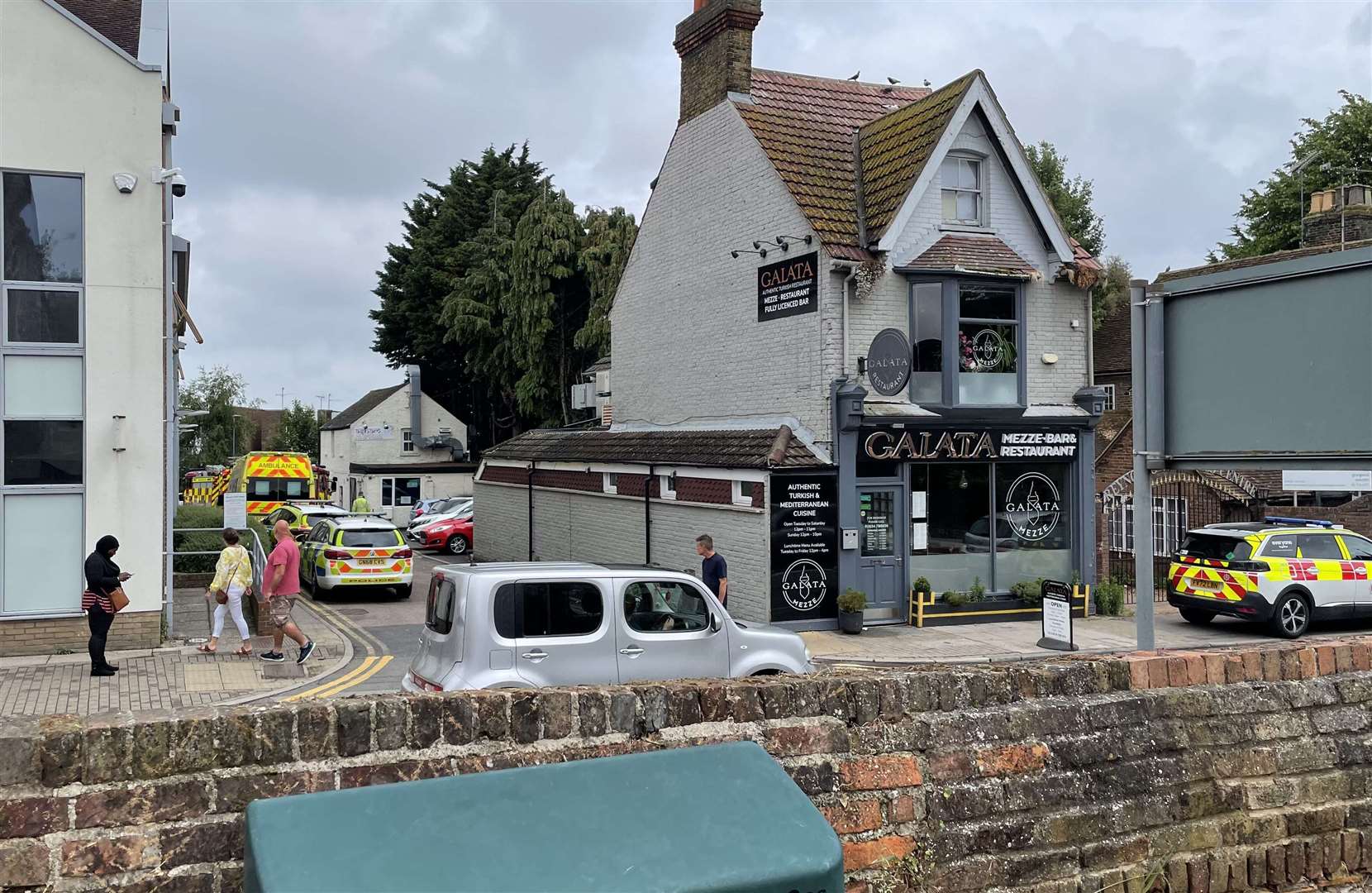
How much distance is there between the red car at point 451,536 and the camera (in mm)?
34812

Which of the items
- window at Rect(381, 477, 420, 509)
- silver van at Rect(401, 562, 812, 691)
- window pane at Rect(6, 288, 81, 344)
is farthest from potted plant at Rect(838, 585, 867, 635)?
window at Rect(381, 477, 420, 509)

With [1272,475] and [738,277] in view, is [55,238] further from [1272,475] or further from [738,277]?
[1272,475]

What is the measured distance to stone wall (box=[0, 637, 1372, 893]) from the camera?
354 centimetres

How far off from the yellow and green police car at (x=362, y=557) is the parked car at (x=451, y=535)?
11003 mm

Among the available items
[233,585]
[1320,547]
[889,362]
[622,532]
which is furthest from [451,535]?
[1320,547]

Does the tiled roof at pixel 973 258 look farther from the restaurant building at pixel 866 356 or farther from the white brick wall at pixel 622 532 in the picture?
the white brick wall at pixel 622 532

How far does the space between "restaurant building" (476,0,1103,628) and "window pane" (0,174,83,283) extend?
11062mm

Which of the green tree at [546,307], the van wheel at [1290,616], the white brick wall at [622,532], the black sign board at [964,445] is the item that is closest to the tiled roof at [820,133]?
the black sign board at [964,445]

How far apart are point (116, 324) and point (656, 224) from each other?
13.5 meters

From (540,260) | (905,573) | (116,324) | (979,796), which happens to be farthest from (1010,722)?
(540,260)

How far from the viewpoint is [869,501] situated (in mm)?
20734

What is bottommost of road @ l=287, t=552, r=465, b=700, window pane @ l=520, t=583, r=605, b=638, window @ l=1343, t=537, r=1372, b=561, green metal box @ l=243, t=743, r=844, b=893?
road @ l=287, t=552, r=465, b=700

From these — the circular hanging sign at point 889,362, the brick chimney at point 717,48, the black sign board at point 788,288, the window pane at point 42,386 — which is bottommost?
the window pane at point 42,386

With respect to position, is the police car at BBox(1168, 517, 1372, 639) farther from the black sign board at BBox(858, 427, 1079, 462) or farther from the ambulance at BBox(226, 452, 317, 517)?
the ambulance at BBox(226, 452, 317, 517)
